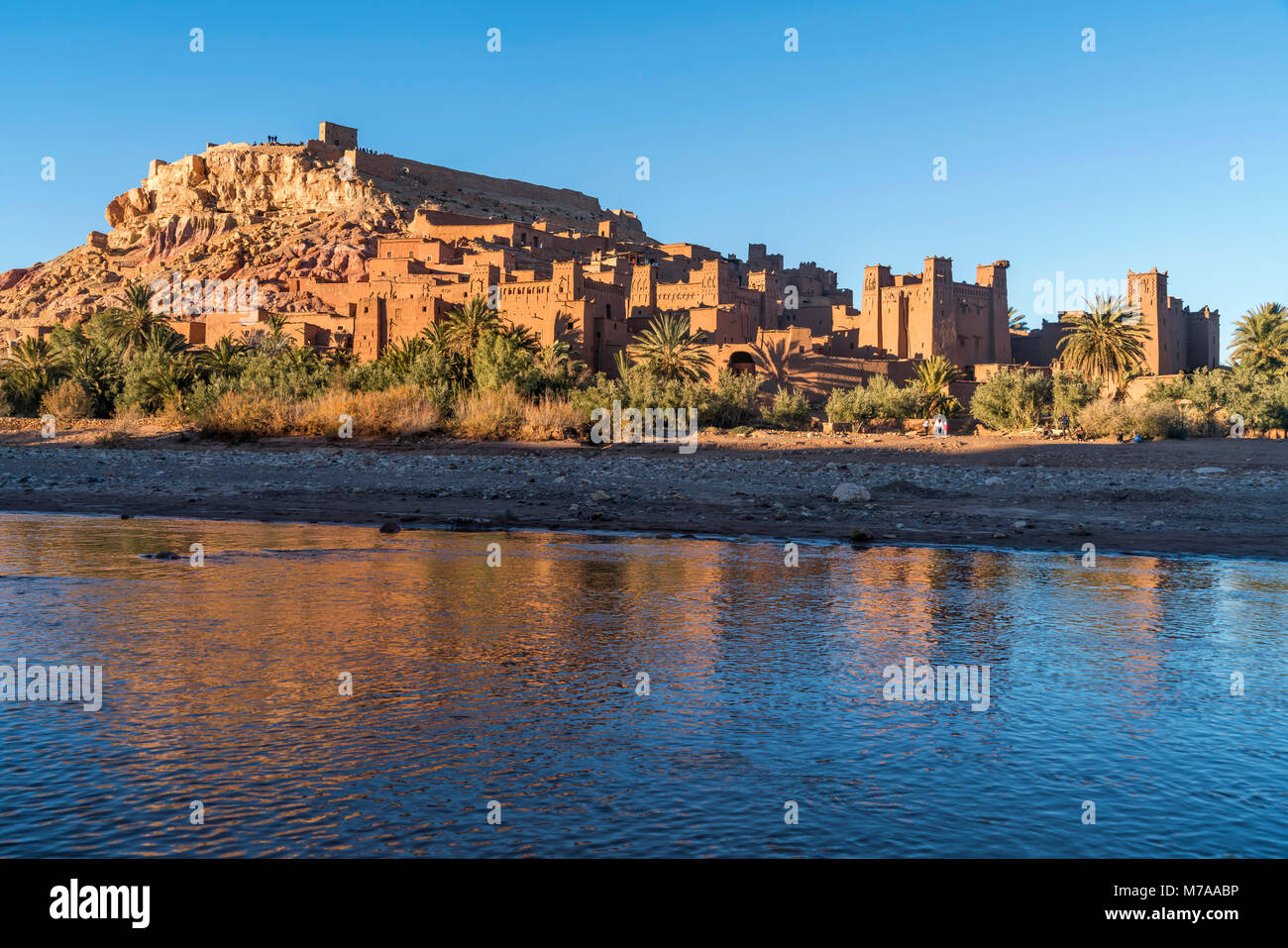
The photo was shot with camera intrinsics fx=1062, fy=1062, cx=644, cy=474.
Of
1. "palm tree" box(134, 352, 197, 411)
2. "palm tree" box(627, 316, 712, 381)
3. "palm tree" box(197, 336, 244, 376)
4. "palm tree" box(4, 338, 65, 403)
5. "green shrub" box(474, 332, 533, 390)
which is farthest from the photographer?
"palm tree" box(4, 338, 65, 403)

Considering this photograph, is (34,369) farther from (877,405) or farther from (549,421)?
(877,405)

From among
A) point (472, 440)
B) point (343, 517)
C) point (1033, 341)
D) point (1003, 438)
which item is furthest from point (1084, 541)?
point (1033, 341)

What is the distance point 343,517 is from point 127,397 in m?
25.1

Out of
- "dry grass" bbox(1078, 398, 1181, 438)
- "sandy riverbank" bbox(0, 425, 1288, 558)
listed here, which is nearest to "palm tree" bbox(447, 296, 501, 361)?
"sandy riverbank" bbox(0, 425, 1288, 558)

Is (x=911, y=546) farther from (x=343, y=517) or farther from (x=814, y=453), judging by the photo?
(x=814, y=453)

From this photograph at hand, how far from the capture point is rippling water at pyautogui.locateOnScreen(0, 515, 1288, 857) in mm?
4250

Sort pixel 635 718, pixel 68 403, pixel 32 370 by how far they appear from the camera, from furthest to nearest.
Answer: pixel 32 370
pixel 68 403
pixel 635 718

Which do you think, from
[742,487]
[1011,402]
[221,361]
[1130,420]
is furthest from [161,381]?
[1130,420]

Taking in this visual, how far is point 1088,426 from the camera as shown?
1124 inches

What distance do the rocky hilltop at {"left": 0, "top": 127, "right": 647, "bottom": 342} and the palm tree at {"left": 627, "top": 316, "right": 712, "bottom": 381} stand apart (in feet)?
114

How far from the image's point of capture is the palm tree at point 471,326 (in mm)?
39312

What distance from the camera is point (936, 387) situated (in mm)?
41094

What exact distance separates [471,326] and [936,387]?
18.0 meters

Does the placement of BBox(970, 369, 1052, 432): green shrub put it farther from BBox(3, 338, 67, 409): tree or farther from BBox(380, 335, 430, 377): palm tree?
BBox(3, 338, 67, 409): tree
